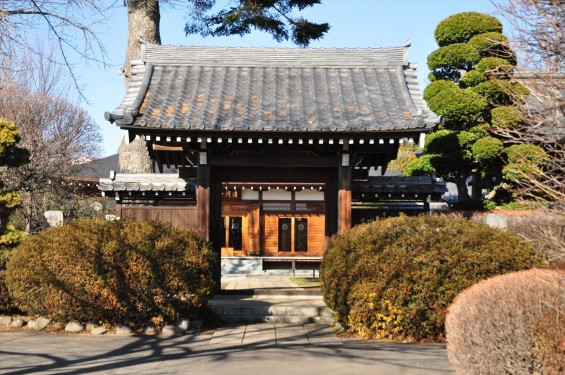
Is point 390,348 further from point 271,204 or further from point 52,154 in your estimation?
point 52,154

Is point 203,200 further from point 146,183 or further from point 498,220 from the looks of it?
point 498,220

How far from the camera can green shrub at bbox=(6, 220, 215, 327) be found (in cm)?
921

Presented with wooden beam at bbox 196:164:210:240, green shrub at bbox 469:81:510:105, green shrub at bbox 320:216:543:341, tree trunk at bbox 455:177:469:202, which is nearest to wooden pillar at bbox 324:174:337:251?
wooden beam at bbox 196:164:210:240

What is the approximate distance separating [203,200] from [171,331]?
112 inches

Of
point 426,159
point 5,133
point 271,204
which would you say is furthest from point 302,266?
point 5,133

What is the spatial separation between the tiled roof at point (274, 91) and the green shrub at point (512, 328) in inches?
216

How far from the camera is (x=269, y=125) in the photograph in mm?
10469

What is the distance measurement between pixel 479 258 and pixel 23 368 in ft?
21.2

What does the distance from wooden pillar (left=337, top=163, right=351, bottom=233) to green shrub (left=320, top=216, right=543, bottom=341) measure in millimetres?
1780

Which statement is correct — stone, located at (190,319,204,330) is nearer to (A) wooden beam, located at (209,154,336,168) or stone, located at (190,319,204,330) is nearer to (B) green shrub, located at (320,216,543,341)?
(B) green shrub, located at (320,216,543,341)

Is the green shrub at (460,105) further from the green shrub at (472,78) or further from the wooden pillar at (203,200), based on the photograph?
the wooden pillar at (203,200)

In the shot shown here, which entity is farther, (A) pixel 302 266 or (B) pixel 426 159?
(A) pixel 302 266

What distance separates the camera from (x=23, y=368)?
23.2 feet

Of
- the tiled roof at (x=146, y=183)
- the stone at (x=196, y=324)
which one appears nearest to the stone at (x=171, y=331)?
the stone at (x=196, y=324)
